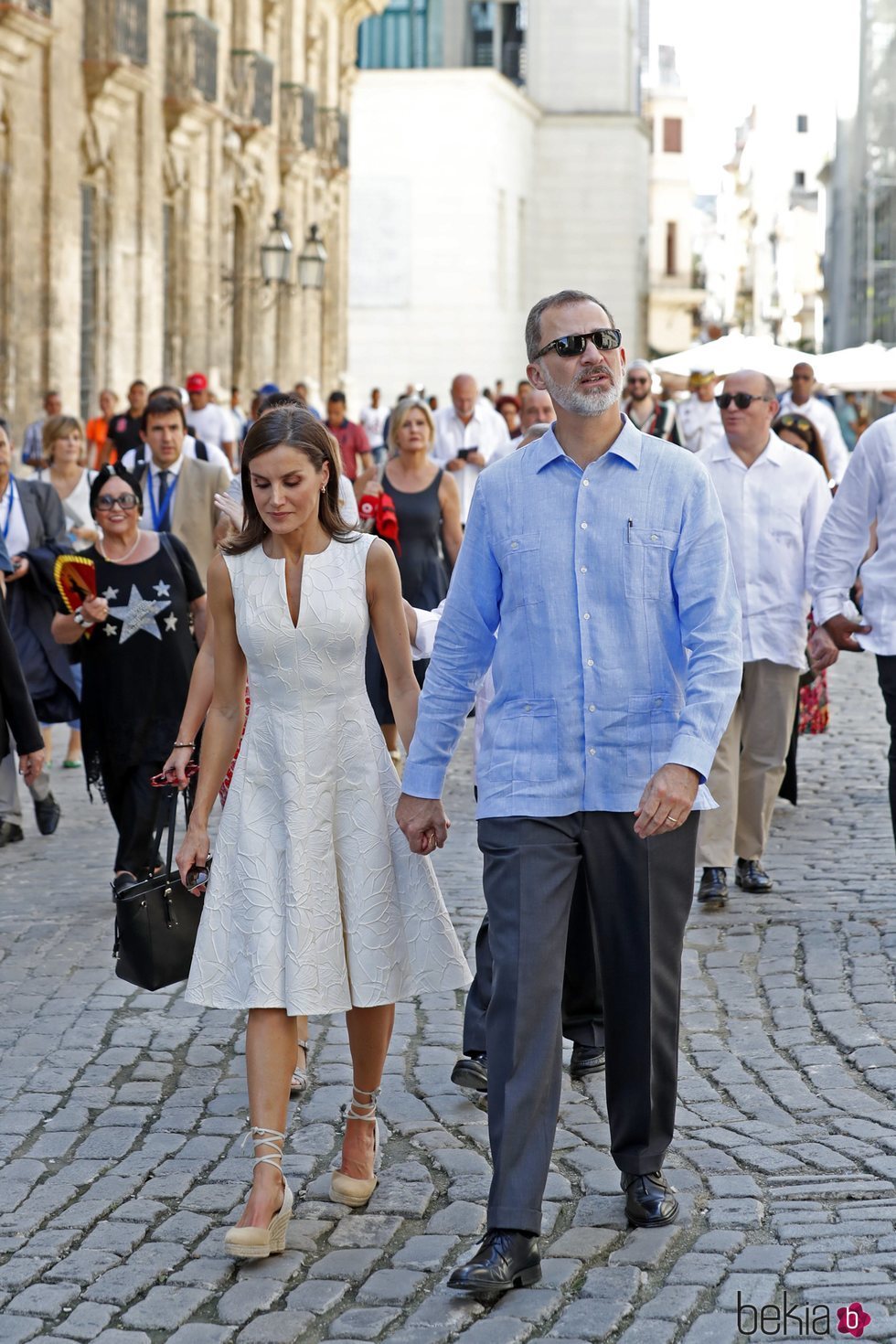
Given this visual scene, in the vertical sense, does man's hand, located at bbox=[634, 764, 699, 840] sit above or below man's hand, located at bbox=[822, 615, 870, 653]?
below

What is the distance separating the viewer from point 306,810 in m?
4.98

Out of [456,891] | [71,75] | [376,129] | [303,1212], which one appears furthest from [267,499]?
[376,129]

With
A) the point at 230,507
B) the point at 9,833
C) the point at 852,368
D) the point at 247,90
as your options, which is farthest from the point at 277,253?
the point at 230,507

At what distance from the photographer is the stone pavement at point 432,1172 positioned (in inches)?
174

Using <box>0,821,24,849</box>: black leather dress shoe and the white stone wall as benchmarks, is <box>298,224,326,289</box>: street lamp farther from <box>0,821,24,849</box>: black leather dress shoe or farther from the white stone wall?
the white stone wall

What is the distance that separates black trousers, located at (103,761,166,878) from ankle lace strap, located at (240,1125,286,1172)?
3572mm

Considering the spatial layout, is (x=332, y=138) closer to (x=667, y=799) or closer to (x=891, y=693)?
(x=891, y=693)

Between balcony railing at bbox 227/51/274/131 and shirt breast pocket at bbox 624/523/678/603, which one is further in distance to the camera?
balcony railing at bbox 227/51/274/131

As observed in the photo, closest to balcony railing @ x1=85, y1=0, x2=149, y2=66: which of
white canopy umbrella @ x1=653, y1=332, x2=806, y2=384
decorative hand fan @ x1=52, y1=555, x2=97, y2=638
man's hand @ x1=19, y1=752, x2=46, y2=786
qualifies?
white canopy umbrella @ x1=653, y1=332, x2=806, y2=384

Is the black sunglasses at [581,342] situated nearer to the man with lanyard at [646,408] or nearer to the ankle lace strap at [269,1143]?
the ankle lace strap at [269,1143]

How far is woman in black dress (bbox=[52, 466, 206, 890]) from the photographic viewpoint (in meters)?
8.39

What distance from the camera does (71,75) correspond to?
24203 millimetres

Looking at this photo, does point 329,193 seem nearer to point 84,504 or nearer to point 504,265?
point 504,265

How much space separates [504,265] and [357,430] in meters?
36.6
